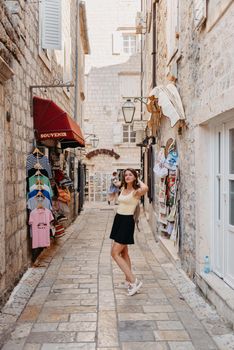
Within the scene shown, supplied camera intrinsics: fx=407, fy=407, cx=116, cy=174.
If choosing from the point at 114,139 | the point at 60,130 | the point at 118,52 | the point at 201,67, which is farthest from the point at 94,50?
the point at 201,67

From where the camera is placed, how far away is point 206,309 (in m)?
4.57

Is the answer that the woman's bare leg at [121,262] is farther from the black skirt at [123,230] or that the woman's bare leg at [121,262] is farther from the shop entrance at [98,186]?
the shop entrance at [98,186]

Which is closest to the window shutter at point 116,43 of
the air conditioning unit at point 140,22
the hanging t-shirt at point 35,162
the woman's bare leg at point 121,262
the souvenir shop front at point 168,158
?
the air conditioning unit at point 140,22

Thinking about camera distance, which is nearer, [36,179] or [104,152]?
[36,179]

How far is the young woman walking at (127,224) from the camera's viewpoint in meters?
5.23

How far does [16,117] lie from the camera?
577 cm

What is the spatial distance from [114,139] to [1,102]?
819 inches

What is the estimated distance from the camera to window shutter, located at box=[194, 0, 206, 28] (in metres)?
4.85

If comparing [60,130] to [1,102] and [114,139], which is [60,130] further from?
[114,139]

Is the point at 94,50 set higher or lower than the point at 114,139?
higher

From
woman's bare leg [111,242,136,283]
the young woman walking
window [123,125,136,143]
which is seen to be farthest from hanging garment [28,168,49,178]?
window [123,125,136,143]

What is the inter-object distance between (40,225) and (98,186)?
18.2 metres

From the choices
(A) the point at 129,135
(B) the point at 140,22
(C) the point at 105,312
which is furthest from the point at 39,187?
(A) the point at 129,135

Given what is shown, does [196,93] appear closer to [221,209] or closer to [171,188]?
[221,209]
